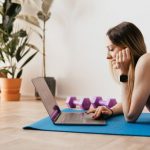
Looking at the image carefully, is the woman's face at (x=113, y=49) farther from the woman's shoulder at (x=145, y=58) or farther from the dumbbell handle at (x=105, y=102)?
the dumbbell handle at (x=105, y=102)

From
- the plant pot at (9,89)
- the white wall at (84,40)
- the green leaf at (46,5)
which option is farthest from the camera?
the green leaf at (46,5)

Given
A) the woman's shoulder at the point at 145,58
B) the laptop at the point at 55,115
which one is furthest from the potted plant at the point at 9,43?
the woman's shoulder at the point at 145,58

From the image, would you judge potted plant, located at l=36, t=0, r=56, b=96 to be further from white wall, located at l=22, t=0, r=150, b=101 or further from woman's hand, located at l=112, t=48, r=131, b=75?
woman's hand, located at l=112, t=48, r=131, b=75

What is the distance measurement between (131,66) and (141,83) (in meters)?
0.12

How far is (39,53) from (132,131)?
2738mm

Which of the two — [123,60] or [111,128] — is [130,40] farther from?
[111,128]

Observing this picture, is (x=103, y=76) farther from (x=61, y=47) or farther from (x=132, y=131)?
(x=132, y=131)

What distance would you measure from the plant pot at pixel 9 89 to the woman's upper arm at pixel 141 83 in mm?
2228

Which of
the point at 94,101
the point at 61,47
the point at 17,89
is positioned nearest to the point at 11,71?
the point at 17,89

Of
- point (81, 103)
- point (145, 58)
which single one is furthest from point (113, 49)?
point (81, 103)

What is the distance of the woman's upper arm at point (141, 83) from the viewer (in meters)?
1.80

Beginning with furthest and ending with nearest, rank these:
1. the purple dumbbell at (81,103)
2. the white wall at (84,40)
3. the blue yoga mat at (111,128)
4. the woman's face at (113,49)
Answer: the white wall at (84,40), the purple dumbbell at (81,103), the woman's face at (113,49), the blue yoga mat at (111,128)

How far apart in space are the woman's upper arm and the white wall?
71.6 inches

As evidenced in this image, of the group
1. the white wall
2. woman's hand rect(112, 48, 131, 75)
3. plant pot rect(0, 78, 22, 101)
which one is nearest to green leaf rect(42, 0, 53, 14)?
the white wall
